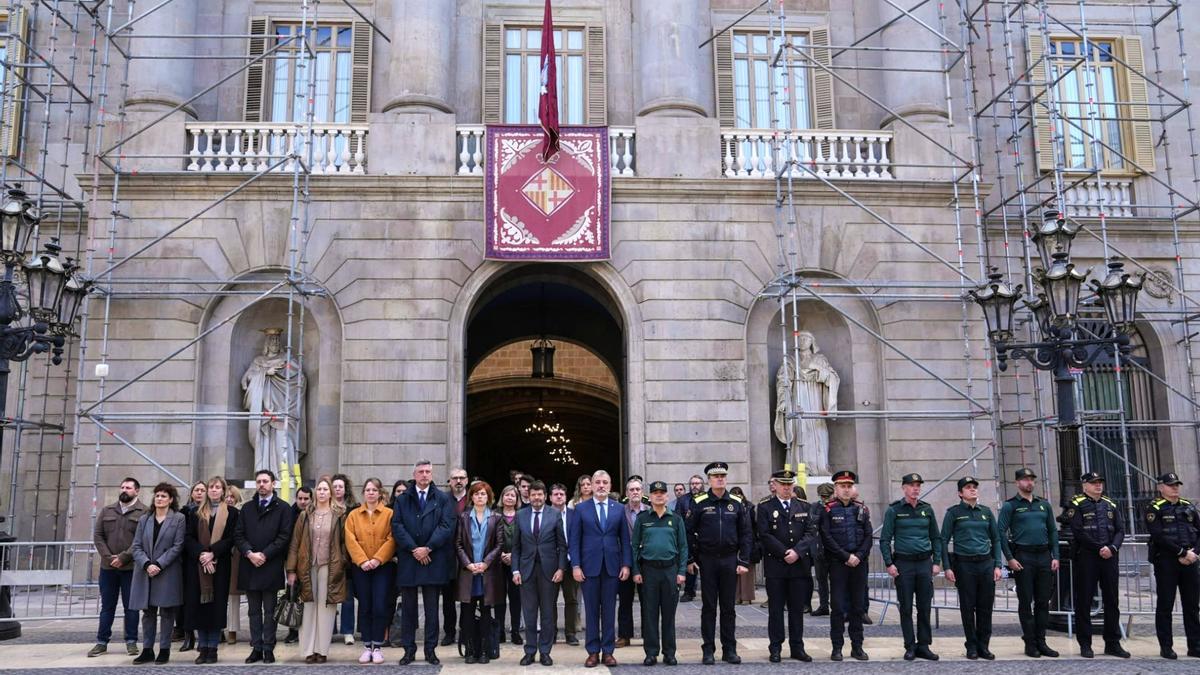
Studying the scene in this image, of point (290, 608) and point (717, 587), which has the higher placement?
point (717, 587)

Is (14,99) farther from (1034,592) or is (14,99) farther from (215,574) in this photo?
(1034,592)

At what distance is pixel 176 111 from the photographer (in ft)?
66.6

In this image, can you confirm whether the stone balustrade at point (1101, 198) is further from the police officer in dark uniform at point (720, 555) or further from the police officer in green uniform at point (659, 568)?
the police officer in green uniform at point (659, 568)

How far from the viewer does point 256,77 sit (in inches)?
875

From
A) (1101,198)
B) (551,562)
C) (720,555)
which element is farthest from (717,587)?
(1101,198)

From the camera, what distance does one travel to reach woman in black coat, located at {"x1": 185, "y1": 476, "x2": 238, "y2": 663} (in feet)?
38.2

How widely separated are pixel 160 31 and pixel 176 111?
1816 mm

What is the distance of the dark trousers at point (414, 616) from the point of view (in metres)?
11.6

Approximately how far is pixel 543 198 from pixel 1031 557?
36.0ft

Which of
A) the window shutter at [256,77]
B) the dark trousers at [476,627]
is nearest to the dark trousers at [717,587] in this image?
the dark trousers at [476,627]

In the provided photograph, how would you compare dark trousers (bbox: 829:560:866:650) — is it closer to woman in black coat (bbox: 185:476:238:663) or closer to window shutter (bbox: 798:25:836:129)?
woman in black coat (bbox: 185:476:238:663)

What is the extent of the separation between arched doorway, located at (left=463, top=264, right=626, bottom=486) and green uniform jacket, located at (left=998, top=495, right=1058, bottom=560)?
933 cm

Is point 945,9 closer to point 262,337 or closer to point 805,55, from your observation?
point 805,55

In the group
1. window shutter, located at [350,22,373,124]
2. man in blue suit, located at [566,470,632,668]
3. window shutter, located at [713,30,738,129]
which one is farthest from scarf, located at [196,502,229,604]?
window shutter, located at [713,30,738,129]
